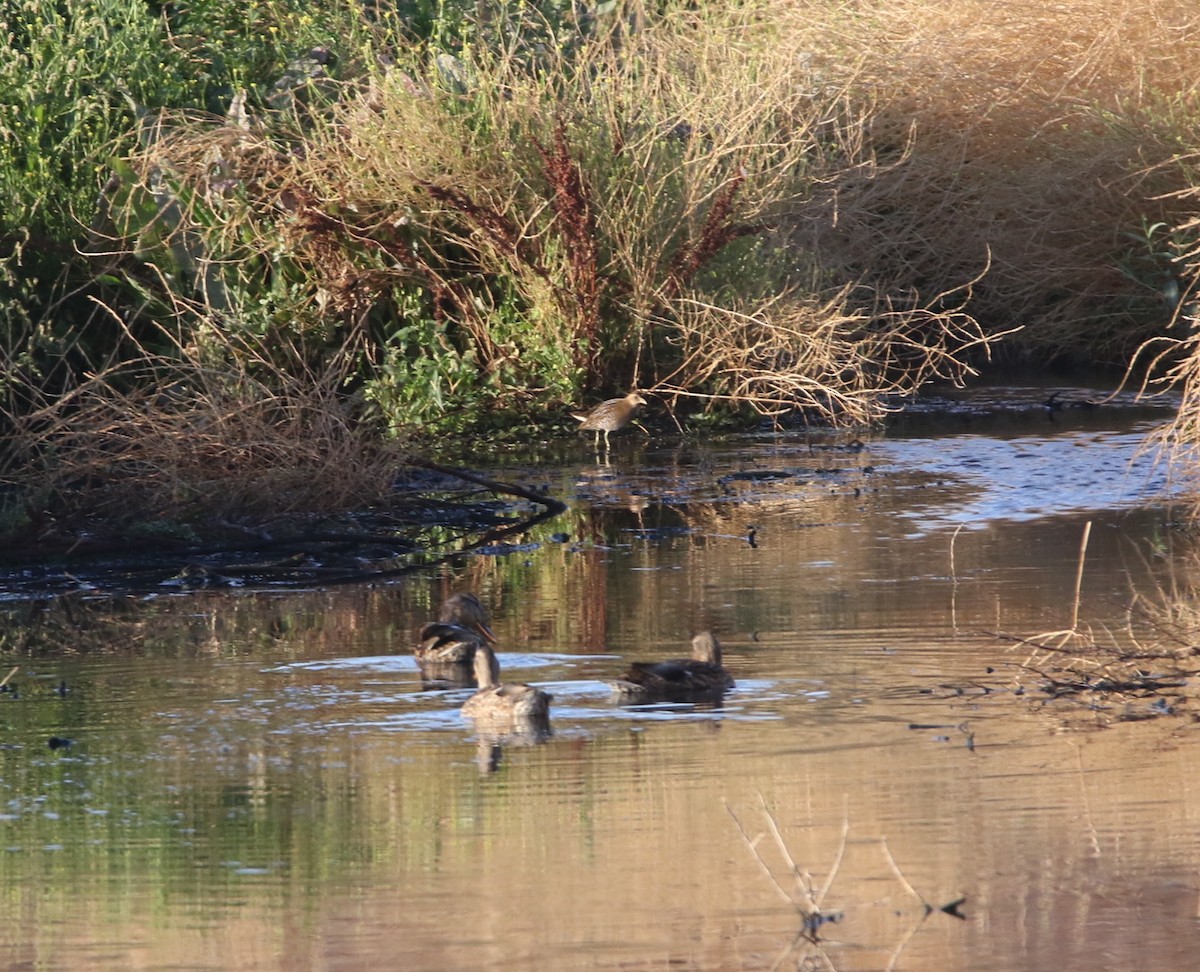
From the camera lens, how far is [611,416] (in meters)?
15.4

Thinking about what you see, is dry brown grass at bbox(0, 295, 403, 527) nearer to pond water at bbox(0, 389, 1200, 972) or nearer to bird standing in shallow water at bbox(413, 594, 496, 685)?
pond water at bbox(0, 389, 1200, 972)

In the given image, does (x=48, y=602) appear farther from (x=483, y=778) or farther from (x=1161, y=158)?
(x=1161, y=158)

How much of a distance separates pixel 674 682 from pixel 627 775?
0.95m

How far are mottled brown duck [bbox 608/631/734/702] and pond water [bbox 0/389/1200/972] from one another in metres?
0.07

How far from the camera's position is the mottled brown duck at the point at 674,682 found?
7.54 metres

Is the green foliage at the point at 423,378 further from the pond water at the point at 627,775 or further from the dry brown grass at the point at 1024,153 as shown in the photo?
the pond water at the point at 627,775

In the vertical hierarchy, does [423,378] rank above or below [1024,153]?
below

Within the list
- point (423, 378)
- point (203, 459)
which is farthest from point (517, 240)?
point (203, 459)

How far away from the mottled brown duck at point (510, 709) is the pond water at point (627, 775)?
0.11 m

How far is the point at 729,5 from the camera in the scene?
67.7ft

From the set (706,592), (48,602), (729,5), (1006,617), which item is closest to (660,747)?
(1006,617)

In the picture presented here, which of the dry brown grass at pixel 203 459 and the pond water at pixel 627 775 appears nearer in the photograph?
the pond water at pixel 627 775

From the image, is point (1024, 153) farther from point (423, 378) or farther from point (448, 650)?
point (448, 650)

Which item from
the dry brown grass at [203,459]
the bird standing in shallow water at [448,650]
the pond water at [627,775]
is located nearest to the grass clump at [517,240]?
the dry brown grass at [203,459]
